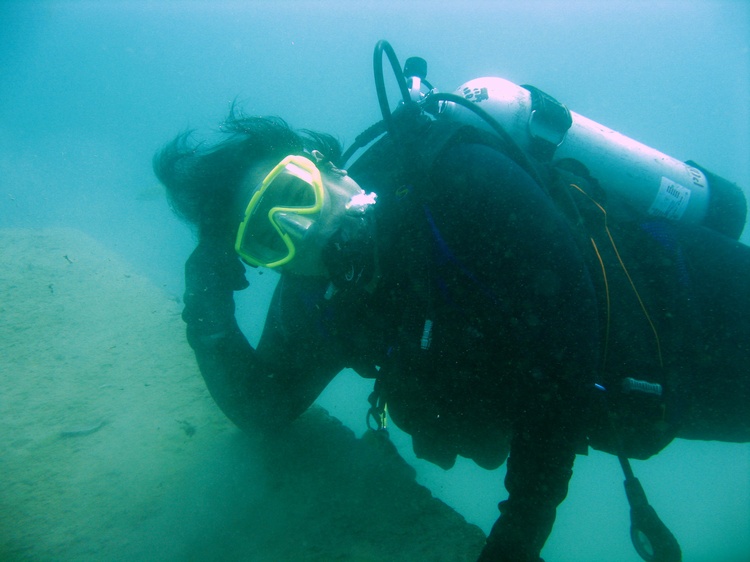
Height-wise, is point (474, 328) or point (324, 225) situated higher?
point (324, 225)

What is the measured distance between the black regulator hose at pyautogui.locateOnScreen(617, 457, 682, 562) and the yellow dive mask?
191 cm

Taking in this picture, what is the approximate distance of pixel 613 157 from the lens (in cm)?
289

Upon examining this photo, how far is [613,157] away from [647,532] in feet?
7.91

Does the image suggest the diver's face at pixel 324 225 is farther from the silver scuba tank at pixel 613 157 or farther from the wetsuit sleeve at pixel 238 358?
the silver scuba tank at pixel 613 157

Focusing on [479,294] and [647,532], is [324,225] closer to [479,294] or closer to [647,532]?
[479,294]

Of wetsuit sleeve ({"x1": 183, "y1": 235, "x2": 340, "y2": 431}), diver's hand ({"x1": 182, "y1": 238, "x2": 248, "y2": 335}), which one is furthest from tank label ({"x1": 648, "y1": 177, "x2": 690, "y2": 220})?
diver's hand ({"x1": 182, "y1": 238, "x2": 248, "y2": 335})

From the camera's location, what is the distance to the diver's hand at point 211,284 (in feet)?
8.78

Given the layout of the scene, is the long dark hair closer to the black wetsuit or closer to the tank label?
the black wetsuit

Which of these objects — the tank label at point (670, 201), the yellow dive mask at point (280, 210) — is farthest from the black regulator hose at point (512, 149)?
the tank label at point (670, 201)

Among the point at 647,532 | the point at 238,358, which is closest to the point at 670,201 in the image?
the point at 647,532

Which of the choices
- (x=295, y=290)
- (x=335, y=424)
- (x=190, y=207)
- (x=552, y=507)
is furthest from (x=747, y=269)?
(x=190, y=207)

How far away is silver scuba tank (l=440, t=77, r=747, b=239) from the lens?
8.70ft

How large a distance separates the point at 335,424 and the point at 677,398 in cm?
246

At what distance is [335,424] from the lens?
11.2 feet
